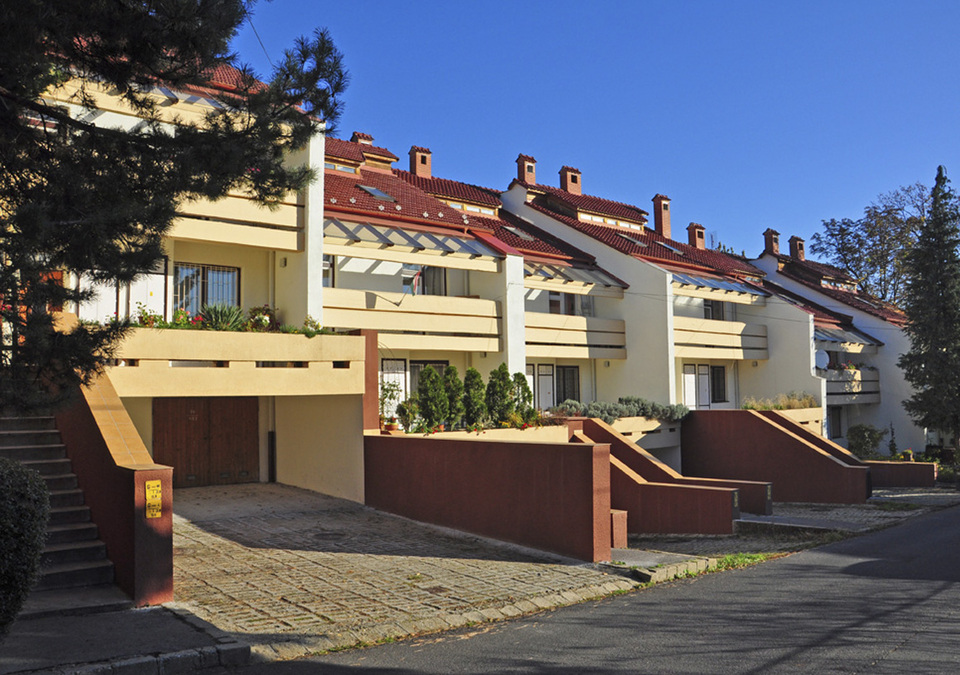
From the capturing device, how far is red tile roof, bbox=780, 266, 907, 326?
Answer: 38.8 meters

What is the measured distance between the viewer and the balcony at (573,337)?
80.9 feet

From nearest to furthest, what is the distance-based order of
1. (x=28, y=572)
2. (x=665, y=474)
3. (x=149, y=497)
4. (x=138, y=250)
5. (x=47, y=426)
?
(x=28, y=572) → (x=138, y=250) → (x=149, y=497) → (x=47, y=426) → (x=665, y=474)

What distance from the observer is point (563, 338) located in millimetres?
25688

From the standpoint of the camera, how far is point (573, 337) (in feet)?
86.0

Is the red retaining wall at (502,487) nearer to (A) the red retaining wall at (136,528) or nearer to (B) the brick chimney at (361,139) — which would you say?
(A) the red retaining wall at (136,528)

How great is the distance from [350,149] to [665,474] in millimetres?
14111

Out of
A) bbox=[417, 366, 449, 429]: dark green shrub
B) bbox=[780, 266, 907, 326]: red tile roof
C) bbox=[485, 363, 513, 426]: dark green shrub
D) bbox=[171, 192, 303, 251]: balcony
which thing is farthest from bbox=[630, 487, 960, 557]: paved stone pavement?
bbox=[780, 266, 907, 326]: red tile roof

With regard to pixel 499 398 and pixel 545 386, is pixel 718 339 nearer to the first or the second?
pixel 545 386

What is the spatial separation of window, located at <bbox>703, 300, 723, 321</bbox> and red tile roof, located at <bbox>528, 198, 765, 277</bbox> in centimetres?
142

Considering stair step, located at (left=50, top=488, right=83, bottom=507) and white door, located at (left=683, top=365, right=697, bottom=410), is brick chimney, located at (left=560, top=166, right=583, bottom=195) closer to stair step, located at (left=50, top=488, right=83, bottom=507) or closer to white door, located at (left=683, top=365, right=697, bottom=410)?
white door, located at (left=683, top=365, right=697, bottom=410)

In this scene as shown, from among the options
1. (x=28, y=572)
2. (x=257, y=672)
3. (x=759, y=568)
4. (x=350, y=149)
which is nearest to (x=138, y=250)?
(x=28, y=572)

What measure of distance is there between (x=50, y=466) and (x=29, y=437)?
695mm

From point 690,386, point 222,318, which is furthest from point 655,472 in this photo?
point 690,386

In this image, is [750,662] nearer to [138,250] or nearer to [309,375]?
[138,250]
